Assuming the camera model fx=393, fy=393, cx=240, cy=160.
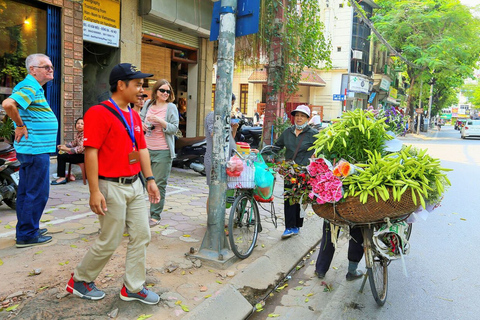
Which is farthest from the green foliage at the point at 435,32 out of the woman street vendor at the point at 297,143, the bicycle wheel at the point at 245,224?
the bicycle wheel at the point at 245,224

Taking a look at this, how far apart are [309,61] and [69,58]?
6.27 metres

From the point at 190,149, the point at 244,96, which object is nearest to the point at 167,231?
the point at 190,149

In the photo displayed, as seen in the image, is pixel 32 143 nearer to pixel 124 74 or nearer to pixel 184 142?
pixel 124 74

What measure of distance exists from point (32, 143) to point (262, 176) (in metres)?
2.40

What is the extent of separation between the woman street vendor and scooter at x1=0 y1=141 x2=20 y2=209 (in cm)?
356

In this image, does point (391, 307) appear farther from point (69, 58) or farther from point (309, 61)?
point (309, 61)

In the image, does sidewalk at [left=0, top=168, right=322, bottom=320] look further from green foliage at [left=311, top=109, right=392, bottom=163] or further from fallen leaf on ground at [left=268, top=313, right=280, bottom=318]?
green foliage at [left=311, top=109, right=392, bottom=163]

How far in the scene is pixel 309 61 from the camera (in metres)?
11.1

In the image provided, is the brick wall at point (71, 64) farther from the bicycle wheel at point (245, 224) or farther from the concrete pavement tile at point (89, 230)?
the bicycle wheel at point (245, 224)

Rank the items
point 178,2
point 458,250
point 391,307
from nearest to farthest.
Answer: point 391,307 < point 458,250 < point 178,2

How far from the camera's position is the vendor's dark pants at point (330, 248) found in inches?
151

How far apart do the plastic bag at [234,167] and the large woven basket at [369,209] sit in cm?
112

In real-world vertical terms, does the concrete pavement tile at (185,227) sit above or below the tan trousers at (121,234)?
below

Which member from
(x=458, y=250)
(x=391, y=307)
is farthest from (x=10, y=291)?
(x=458, y=250)
